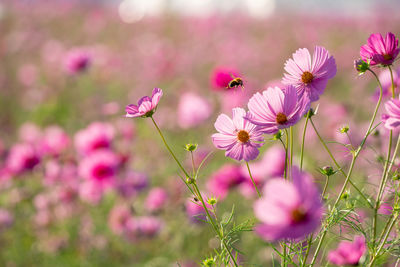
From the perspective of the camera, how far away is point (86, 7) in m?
5.05

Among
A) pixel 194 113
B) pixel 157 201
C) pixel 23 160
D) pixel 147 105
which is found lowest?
pixel 147 105

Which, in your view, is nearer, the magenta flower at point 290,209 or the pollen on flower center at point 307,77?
the magenta flower at point 290,209

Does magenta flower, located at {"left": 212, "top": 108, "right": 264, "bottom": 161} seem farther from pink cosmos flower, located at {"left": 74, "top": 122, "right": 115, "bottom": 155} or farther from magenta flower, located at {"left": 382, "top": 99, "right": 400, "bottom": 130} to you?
pink cosmos flower, located at {"left": 74, "top": 122, "right": 115, "bottom": 155}

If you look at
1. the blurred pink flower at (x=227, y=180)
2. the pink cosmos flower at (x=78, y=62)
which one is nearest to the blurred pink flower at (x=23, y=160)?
the pink cosmos flower at (x=78, y=62)

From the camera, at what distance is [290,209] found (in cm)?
31

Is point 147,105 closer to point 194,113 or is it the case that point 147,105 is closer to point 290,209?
point 290,209

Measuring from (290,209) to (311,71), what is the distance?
22cm

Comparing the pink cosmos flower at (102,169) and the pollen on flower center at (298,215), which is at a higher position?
the pink cosmos flower at (102,169)

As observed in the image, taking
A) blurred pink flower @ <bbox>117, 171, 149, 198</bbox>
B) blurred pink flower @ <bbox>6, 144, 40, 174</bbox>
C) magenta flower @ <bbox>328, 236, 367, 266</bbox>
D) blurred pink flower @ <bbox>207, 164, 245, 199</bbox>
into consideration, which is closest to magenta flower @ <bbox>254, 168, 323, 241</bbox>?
magenta flower @ <bbox>328, 236, 367, 266</bbox>

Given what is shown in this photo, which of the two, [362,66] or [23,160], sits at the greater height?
[23,160]

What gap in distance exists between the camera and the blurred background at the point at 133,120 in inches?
47.6

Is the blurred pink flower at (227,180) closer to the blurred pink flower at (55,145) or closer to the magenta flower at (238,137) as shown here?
the blurred pink flower at (55,145)

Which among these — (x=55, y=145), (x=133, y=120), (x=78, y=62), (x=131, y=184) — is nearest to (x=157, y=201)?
(x=131, y=184)

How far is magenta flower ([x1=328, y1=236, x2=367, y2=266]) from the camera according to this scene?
585mm
